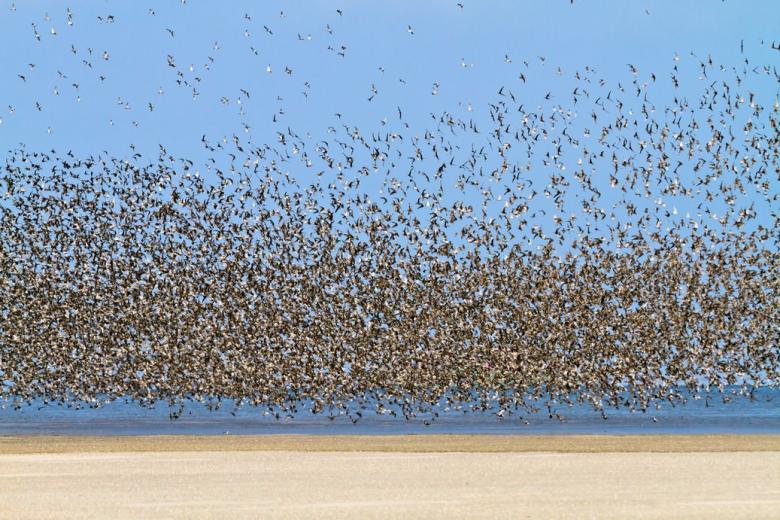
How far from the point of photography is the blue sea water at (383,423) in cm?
4866

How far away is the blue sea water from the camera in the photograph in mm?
48656

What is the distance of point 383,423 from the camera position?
180 ft

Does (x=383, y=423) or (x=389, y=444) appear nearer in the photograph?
(x=389, y=444)

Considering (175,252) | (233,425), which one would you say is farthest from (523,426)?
(175,252)
